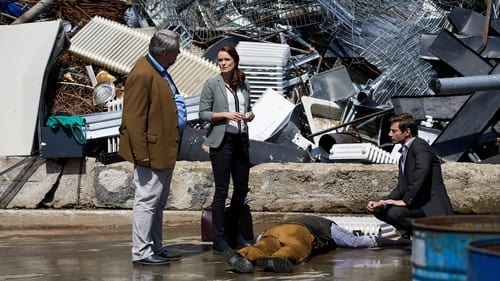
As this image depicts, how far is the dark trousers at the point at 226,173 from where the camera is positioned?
751cm

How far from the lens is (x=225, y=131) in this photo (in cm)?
750

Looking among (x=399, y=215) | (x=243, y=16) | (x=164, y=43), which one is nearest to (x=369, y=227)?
(x=399, y=215)

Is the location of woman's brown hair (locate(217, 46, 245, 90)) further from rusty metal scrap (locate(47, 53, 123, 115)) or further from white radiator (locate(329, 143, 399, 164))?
rusty metal scrap (locate(47, 53, 123, 115))

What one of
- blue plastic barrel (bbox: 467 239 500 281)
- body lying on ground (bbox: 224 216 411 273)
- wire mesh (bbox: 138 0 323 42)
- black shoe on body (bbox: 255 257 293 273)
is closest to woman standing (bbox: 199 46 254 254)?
body lying on ground (bbox: 224 216 411 273)

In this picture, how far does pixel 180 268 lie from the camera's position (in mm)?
7297

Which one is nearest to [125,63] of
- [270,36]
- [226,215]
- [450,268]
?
[270,36]

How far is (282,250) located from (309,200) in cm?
225

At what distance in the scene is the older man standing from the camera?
7.11 meters

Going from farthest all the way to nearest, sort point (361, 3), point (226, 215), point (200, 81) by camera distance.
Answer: point (361, 3) → point (200, 81) → point (226, 215)

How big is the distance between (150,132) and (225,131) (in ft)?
2.02

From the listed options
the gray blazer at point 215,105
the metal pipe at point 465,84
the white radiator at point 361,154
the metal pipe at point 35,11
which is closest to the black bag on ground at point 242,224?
the gray blazer at point 215,105

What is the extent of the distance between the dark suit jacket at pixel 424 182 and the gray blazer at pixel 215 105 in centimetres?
127

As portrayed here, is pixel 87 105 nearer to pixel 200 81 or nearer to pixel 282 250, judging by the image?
pixel 200 81

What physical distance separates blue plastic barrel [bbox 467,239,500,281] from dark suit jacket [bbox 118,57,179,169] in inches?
139
